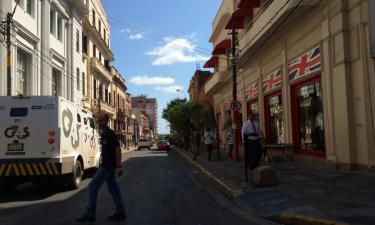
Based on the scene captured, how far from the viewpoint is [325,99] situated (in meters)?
16.3

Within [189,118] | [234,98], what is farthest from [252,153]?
[189,118]

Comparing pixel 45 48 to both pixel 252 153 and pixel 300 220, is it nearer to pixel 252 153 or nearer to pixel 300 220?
pixel 252 153

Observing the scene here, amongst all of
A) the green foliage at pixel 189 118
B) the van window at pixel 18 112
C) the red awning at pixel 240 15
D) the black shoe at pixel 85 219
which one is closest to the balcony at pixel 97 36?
the green foliage at pixel 189 118

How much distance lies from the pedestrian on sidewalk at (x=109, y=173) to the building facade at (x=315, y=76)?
7.70 metres

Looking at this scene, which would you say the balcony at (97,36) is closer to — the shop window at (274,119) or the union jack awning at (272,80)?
the union jack awning at (272,80)

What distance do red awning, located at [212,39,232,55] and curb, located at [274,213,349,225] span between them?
25.6 meters

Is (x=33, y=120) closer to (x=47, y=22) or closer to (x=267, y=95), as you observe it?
(x=267, y=95)

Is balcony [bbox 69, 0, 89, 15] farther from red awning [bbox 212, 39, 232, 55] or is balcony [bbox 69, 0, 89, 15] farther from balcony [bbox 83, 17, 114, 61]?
red awning [bbox 212, 39, 232, 55]

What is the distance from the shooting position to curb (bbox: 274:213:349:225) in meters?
7.31

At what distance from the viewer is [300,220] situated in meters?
7.89

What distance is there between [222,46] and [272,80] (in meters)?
11.5

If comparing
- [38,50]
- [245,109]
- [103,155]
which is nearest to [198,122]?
[245,109]

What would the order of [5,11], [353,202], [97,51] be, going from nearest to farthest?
[353,202]
[5,11]
[97,51]

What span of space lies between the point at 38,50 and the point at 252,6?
13546mm
